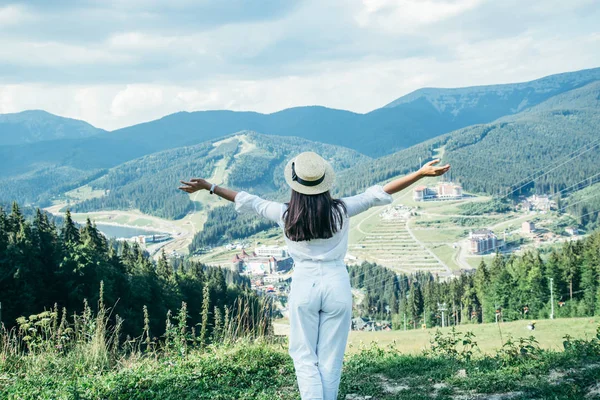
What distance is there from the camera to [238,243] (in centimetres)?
19025

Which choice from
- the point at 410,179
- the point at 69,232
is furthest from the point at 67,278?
the point at 410,179

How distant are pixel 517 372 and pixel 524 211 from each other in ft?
637

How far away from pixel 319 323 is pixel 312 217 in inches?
33.7

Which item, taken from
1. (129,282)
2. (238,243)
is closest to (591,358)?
(129,282)

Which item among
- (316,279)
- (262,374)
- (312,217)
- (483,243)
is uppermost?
(312,217)

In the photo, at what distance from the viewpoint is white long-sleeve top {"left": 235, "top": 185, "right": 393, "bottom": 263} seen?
412 cm

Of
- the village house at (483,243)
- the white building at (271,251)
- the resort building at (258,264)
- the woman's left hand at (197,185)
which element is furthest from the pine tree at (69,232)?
the white building at (271,251)

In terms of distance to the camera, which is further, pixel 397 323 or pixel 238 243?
pixel 238 243

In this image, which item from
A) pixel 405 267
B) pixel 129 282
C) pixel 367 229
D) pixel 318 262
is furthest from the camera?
pixel 367 229

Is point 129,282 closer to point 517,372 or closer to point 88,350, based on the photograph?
point 88,350

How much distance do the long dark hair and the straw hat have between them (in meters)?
0.05

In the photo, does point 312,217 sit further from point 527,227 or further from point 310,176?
point 527,227

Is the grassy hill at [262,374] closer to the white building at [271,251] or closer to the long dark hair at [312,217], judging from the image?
the long dark hair at [312,217]

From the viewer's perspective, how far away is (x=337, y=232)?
4160mm
